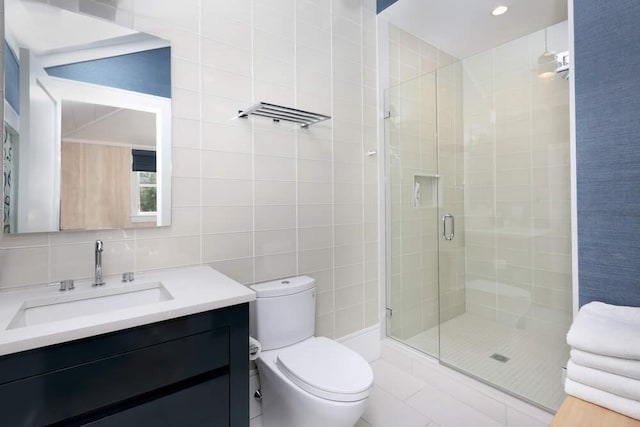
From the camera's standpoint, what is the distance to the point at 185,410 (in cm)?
97

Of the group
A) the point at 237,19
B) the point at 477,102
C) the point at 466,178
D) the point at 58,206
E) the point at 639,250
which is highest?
the point at 237,19

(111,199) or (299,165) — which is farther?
(299,165)

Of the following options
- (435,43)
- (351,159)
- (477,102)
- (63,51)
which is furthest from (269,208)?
(435,43)

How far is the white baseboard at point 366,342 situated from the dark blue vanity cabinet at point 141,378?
3.75 ft

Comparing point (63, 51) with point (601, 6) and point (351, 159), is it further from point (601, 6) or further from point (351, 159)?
point (601, 6)

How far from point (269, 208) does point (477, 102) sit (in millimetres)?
1866

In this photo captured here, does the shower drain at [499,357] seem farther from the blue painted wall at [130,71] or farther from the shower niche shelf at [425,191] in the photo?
the blue painted wall at [130,71]

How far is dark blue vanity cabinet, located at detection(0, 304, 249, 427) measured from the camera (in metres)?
0.75

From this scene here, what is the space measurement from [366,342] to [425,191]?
1218 millimetres

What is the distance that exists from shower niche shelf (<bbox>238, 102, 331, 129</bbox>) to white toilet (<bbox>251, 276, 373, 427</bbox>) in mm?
922

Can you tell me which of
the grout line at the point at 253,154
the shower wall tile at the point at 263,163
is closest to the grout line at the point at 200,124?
the shower wall tile at the point at 263,163

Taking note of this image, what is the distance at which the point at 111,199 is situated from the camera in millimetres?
1309

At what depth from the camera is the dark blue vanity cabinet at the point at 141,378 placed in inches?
29.6

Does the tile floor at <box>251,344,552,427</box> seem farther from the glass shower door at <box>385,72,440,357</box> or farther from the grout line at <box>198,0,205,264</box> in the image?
the grout line at <box>198,0,205,264</box>
